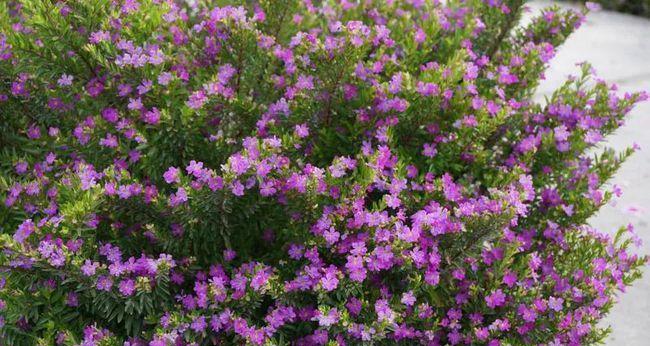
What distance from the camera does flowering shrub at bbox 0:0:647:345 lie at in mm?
2217

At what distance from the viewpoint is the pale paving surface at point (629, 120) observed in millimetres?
3416

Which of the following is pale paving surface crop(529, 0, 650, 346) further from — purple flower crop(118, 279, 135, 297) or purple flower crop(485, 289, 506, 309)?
purple flower crop(118, 279, 135, 297)

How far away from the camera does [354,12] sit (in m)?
3.48

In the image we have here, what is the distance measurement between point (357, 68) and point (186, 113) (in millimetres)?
707

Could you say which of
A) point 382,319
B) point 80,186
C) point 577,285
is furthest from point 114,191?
point 577,285

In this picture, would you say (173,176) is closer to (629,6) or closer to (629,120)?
(629,120)

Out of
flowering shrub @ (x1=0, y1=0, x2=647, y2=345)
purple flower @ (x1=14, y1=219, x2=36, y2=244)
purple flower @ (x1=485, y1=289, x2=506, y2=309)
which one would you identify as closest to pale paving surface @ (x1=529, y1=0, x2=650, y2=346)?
flowering shrub @ (x1=0, y1=0, x2=647, y2=345)

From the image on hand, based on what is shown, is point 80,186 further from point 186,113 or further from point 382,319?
point 382,319

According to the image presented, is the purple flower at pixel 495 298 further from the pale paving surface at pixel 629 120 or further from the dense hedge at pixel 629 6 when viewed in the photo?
the dense hedge at pixel 629 6

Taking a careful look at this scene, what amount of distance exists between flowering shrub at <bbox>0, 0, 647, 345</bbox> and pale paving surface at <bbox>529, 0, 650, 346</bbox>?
777 millimetres

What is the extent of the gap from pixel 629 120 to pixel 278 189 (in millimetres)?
4103

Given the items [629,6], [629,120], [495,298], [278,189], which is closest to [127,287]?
[278,189]

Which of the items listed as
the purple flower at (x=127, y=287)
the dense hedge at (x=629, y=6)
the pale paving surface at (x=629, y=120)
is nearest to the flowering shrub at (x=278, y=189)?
the purple flower at (x=127, y=287)

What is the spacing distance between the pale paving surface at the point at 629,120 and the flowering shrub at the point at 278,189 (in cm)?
78
